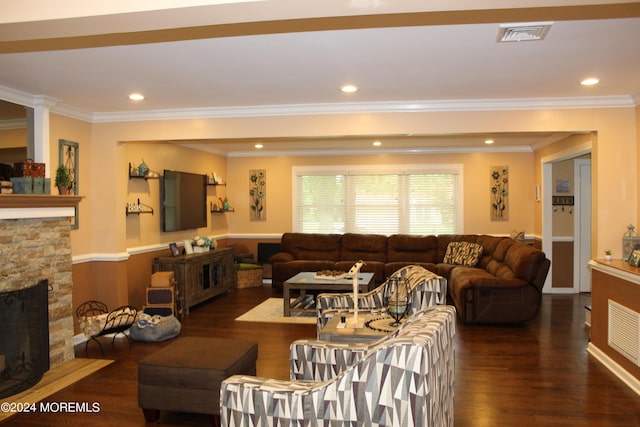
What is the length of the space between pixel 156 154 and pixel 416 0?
5.57m

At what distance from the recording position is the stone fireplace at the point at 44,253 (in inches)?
159

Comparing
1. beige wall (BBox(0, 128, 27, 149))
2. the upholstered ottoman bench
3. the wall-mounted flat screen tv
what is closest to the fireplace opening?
the upholstered ottoman bench

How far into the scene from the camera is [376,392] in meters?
2.21

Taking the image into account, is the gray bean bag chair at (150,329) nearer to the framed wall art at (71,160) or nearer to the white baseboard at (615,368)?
the framed wall art at (71,160)

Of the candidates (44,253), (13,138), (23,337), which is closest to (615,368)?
(23,337)

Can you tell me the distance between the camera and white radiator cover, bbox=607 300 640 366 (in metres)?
3.93

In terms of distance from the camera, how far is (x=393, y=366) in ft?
7.07

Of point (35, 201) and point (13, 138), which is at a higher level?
point (13, 138)

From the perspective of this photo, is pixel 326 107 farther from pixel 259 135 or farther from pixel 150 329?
pixel 150 329

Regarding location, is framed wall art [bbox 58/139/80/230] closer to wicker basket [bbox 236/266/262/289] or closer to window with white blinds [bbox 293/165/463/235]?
wicker basket [bbox 236/266/262/289]

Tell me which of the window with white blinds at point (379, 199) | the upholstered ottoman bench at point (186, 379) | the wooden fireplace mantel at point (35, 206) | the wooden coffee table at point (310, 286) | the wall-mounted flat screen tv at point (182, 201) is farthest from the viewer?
the window with white blinds at point (379, 199)

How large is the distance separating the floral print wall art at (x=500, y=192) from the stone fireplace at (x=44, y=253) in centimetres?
647

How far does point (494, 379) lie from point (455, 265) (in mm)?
3613

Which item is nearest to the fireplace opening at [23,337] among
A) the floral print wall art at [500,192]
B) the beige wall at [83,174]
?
the beige wall at [83,174]
